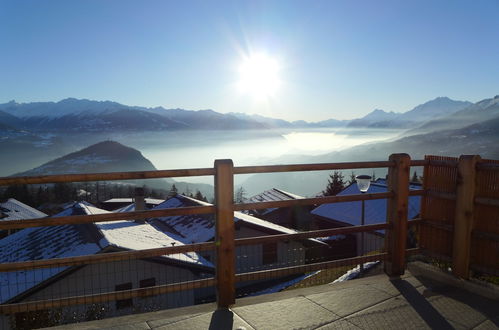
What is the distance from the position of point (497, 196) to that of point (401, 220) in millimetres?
1046

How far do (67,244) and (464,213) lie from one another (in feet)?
60.8

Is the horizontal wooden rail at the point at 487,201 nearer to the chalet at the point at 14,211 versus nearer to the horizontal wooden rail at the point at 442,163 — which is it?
the horizontal wooden rail at the point at 442,163

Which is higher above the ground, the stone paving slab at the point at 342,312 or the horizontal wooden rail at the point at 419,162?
the horizontal wooden rail at the point at 419,162

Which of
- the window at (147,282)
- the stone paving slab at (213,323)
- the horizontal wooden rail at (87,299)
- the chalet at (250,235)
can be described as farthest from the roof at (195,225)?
the stone paving slab at (213,323)

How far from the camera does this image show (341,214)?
29781 mm

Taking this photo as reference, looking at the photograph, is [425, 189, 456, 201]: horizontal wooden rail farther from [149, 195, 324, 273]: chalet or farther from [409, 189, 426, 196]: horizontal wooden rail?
[149, 195, 324, 273]: chalet

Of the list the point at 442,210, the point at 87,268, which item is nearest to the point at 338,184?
the point at 87,268

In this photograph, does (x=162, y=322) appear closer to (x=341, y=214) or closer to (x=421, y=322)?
(x=421, y=322)

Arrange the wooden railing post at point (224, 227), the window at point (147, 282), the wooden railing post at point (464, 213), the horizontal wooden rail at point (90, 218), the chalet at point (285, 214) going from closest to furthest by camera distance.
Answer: the horizontal wooden rail at point (90, 218) → the wooden railing post at point (224, 227) → the wooden railing post at point (464, 213) → the window at point (147, 282) → the chalet at point (285, 214)

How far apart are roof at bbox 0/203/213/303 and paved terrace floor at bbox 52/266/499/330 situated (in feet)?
42.7

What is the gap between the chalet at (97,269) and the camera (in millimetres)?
14961

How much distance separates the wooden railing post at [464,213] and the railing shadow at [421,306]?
69 centimetres

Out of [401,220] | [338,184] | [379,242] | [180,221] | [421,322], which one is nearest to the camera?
[421,322]

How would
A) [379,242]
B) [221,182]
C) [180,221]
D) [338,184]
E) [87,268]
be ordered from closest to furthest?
[221,182] → [87,268] → [379,242] → [180,221] → [338,184]
